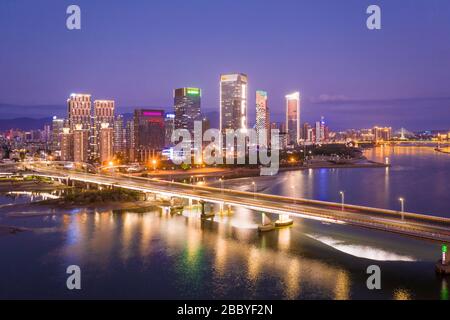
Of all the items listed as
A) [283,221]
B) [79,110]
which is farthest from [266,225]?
[79,110]

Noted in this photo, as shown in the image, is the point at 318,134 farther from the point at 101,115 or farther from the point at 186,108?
the point at 101,115

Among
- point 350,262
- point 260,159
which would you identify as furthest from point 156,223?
point 260,159

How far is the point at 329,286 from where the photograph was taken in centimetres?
1099

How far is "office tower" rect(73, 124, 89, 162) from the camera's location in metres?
60.5

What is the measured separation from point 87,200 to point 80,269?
12.9 m

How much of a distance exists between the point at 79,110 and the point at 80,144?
476 inches

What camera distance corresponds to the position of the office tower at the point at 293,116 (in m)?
111

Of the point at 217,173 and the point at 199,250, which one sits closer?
the point at 199,250

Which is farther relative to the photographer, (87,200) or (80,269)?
(87,200)

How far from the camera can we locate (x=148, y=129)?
2790 inches

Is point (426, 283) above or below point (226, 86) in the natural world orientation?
below

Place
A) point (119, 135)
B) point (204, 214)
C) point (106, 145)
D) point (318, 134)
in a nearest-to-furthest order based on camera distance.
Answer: point (204, 214) < point (106, 145) < point (119, 135) < point (318, 134)
